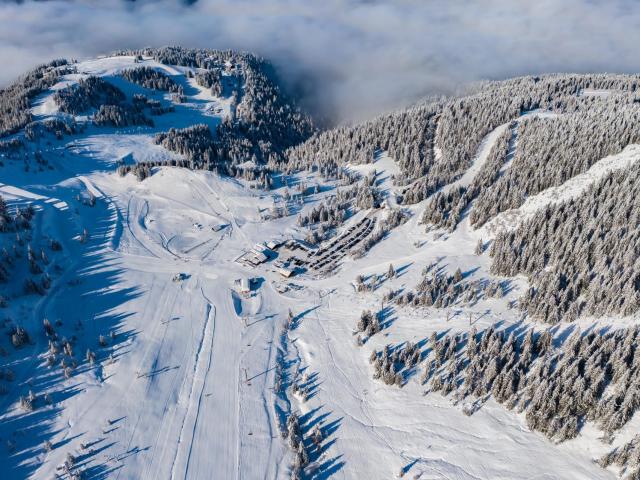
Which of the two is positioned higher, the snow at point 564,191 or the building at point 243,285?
the snow at point 564,191

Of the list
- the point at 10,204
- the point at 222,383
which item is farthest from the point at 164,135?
the point at 222,383

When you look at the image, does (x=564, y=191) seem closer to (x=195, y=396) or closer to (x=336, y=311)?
(x=336, y=311)

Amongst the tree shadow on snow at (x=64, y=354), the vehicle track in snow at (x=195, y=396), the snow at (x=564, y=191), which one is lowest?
the vehicle track in snow at (x=195, y=396)

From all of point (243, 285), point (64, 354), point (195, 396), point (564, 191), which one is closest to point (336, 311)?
point (243, 285)

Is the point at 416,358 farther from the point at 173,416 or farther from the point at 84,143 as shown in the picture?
the point at 84,143

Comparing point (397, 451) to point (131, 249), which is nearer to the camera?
point (397, 451)

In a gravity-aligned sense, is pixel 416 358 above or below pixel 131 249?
below

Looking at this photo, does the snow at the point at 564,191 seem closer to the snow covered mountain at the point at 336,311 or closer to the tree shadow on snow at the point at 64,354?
the snow covered mountain at the point at 336,311

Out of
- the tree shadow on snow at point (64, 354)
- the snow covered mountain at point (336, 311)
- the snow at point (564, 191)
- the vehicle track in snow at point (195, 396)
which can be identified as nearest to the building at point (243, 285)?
the snow covered mountain at point (336, 311)
